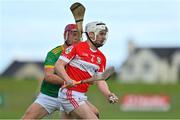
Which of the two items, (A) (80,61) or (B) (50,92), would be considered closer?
(A) (80,61)

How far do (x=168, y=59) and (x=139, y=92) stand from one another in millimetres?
40833

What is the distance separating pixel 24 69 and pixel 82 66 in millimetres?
88851

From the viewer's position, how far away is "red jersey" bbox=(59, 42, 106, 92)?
478 inches

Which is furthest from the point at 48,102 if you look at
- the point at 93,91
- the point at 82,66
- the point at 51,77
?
the point at 93,91

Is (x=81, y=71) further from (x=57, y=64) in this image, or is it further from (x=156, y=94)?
(x=156, y=94)

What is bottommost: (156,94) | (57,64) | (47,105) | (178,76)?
(178,76)

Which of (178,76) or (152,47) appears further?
(152,47)

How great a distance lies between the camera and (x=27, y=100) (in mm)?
45469

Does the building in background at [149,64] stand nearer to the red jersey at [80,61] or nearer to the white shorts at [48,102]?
the white shorts at [48,102]

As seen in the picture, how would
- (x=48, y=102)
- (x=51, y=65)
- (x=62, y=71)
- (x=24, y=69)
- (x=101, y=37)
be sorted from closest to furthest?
(x=62, y=71), (x=101, y=37), (x=51, y=65), (x=48, y=102), (x=24, y=69)

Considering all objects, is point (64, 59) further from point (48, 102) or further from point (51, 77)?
point (48, 102)

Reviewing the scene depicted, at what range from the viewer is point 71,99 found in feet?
40.0

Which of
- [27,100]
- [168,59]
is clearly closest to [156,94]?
[27,100]

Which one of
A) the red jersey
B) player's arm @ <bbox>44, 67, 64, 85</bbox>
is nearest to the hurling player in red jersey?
the red jersey
